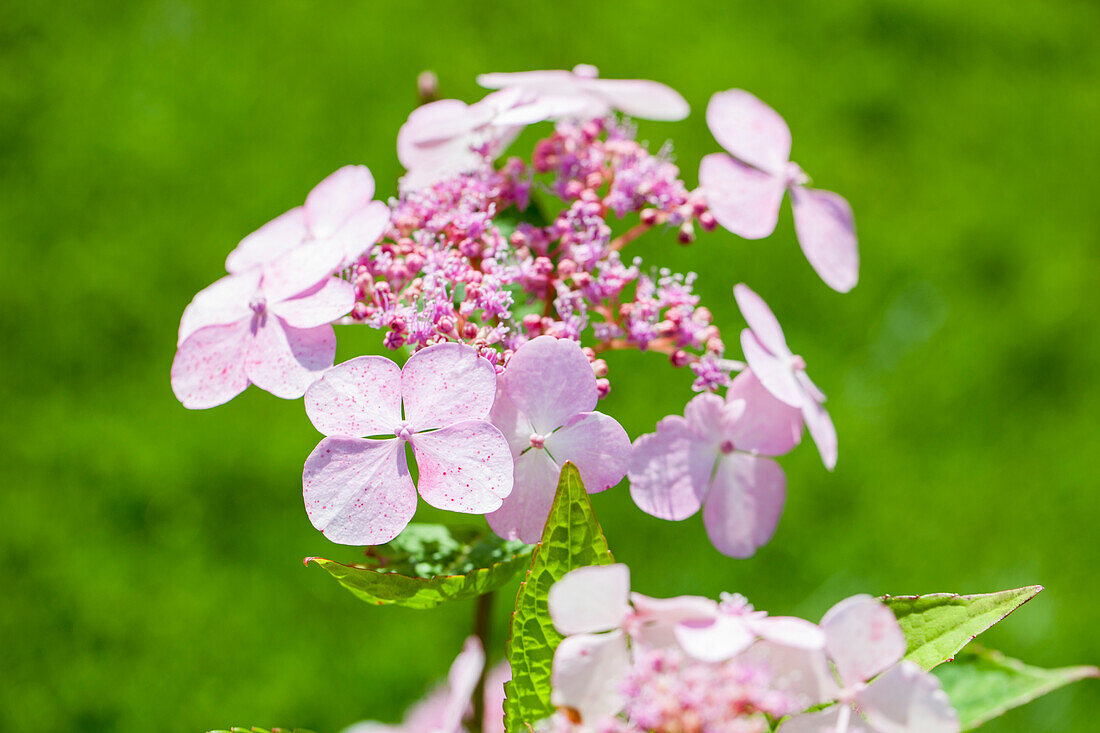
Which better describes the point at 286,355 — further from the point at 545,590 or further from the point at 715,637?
the point at 715,637

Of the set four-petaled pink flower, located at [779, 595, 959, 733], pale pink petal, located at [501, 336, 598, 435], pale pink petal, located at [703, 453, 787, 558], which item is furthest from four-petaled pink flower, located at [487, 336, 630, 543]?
four-petaled pink flower, located at [779, 595, 959, 733]

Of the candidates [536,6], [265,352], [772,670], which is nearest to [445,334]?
[265,352]

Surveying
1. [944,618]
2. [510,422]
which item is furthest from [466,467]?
[944,618]

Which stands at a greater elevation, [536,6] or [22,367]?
[536,6]

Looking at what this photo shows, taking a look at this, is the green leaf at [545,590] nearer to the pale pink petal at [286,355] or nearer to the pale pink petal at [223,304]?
the pale pink petal at [286,355]

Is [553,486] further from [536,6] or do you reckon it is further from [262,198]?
[536,6]

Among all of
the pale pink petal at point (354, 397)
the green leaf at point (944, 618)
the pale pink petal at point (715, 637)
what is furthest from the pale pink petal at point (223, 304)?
the green leaf at point (944, 618)

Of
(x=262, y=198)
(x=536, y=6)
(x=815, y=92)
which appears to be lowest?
(x=262, y=198)
